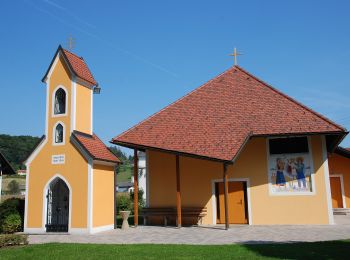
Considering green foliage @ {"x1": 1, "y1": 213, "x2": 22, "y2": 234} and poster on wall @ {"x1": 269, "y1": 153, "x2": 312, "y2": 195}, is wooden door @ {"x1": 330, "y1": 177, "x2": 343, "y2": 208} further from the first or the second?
green foliage @ {"x1": 1, "y1": 213, "x2": 22, "y2": 234}

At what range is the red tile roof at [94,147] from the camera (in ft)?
52.5

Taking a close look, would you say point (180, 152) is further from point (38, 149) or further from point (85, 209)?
point (38, 149)

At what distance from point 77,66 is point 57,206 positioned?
6371 mm

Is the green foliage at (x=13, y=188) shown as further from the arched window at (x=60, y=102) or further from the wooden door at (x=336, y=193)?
the wooden door at (x=336, y=193)

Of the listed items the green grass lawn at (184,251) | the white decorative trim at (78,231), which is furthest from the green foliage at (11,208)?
the green grass lawn at (184,251)

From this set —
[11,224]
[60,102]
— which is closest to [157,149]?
[60,102]

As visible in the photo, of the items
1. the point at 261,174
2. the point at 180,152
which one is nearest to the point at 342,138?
the point at 261,174

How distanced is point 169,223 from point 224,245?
7459 millimetres

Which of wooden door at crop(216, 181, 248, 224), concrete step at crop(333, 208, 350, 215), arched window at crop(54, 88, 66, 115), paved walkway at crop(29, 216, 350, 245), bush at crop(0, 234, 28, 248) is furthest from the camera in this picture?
concrete step at crop(333, 208, 350, 215)

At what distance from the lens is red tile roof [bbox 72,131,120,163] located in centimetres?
1600

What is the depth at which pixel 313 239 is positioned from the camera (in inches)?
484

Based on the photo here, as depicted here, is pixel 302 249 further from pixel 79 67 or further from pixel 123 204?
pixel 123 204

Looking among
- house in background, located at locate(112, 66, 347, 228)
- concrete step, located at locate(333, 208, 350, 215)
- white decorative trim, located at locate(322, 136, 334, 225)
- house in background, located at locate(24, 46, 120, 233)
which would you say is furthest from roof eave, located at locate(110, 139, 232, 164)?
concrete step, located at locate(333, 208, 350, 215)

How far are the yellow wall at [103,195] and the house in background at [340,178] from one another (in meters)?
14.4
